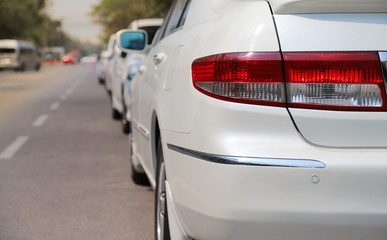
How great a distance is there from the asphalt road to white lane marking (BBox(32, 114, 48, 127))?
3cm

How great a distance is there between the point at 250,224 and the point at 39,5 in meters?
94.5

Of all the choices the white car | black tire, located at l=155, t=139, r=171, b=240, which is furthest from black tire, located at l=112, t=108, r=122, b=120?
the white car

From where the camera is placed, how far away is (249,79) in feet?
8.79

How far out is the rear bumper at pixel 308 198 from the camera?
99.0 inches

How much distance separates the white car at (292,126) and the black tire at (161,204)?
1.94 feet

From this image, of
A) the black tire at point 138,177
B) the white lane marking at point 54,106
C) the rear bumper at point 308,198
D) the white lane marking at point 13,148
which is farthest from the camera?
the white lane marking at point 54,106

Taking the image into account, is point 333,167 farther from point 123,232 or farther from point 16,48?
point 16,48

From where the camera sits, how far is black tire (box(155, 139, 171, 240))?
3389mm

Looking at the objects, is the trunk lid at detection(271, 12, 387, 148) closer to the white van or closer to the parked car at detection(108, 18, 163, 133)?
the parked car at detection(108, 18, 163, 133)

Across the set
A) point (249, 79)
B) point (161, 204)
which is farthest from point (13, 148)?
point (249, 79)

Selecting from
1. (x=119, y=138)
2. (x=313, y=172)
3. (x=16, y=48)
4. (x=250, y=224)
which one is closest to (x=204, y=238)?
(x=250, y=224)

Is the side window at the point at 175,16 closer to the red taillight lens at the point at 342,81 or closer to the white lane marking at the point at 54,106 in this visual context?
the red taillight lens at the point at 342,81

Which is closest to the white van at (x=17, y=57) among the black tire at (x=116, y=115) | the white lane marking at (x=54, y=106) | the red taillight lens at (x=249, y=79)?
the white lane marking at (x=54, y=106)

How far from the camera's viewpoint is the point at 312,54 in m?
2.61
